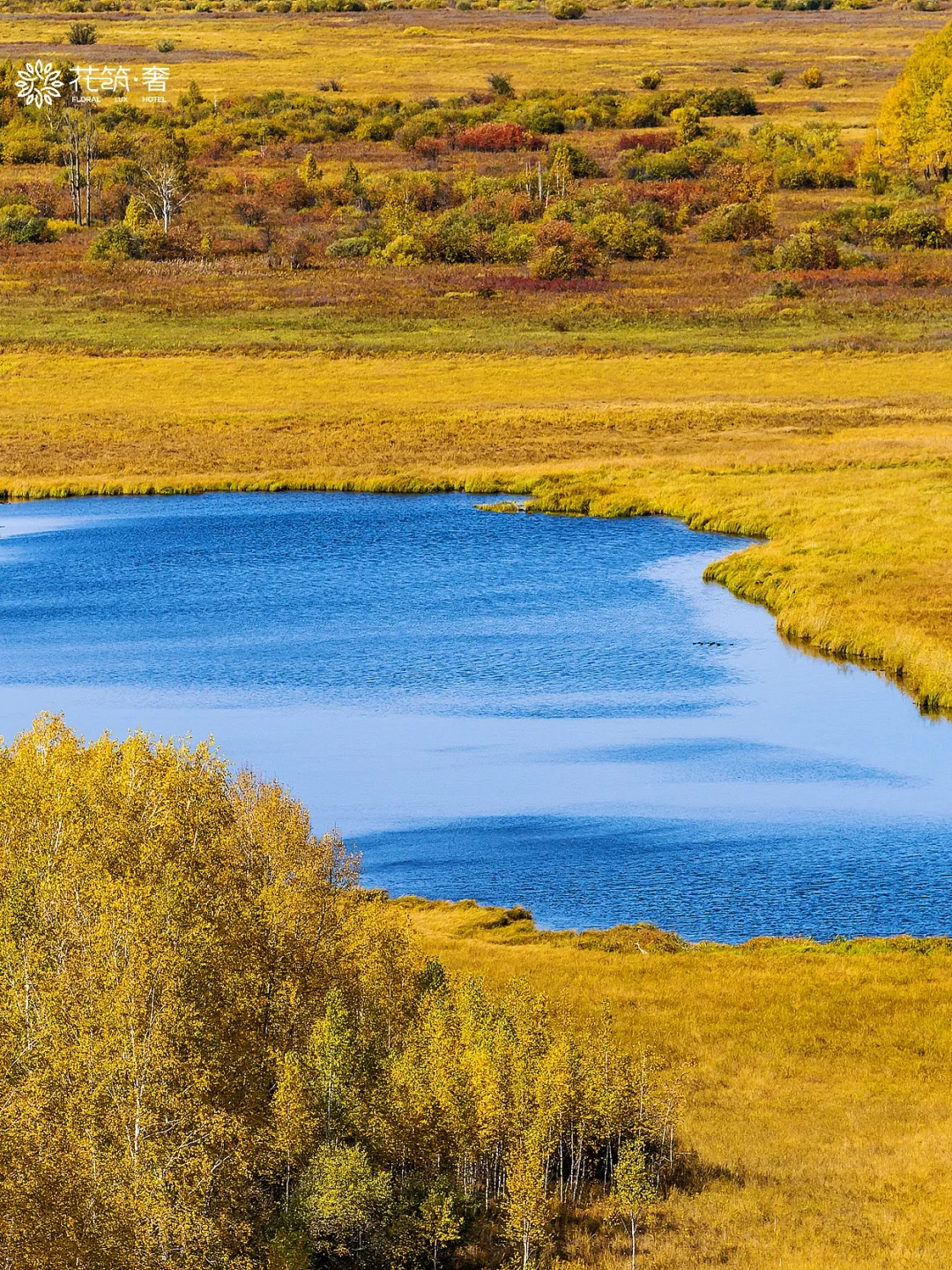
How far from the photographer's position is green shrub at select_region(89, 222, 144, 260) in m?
125

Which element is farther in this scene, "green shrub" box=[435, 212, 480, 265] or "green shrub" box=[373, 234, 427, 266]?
"green shrub" box=[435, 212, 480, 265]

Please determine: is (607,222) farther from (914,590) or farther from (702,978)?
(702,978)

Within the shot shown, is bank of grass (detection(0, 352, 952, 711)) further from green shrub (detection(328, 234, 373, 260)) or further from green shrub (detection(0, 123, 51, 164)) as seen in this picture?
green shrub (detection(0, 123, 51, 164))

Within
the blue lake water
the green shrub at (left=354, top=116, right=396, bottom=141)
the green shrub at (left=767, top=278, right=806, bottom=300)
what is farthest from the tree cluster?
the green shrub at (left=354, top=116, right=396, bottom=141)

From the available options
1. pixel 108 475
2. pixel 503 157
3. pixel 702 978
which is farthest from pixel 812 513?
pixel 503 157

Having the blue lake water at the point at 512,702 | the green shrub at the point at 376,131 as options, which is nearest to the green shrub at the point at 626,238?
the green shrub at the point at 376,131

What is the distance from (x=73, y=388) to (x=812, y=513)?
43.6 m

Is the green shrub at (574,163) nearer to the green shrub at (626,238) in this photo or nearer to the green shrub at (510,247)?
the green shrub at (626,238)

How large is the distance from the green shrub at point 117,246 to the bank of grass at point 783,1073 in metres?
101

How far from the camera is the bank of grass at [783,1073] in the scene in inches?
767

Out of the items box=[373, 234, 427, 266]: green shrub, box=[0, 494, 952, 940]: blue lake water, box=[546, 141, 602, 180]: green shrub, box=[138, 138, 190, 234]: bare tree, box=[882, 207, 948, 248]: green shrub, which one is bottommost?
box=[0, 494, 952, 940]: blue lake water

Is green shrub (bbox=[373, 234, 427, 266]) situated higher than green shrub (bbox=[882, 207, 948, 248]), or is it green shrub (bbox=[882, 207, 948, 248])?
green shrub (bbox=[882, 207, 948, 248])

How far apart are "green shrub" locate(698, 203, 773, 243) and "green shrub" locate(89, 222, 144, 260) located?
40769 millimetres

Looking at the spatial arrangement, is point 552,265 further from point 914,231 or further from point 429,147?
point 429,147
